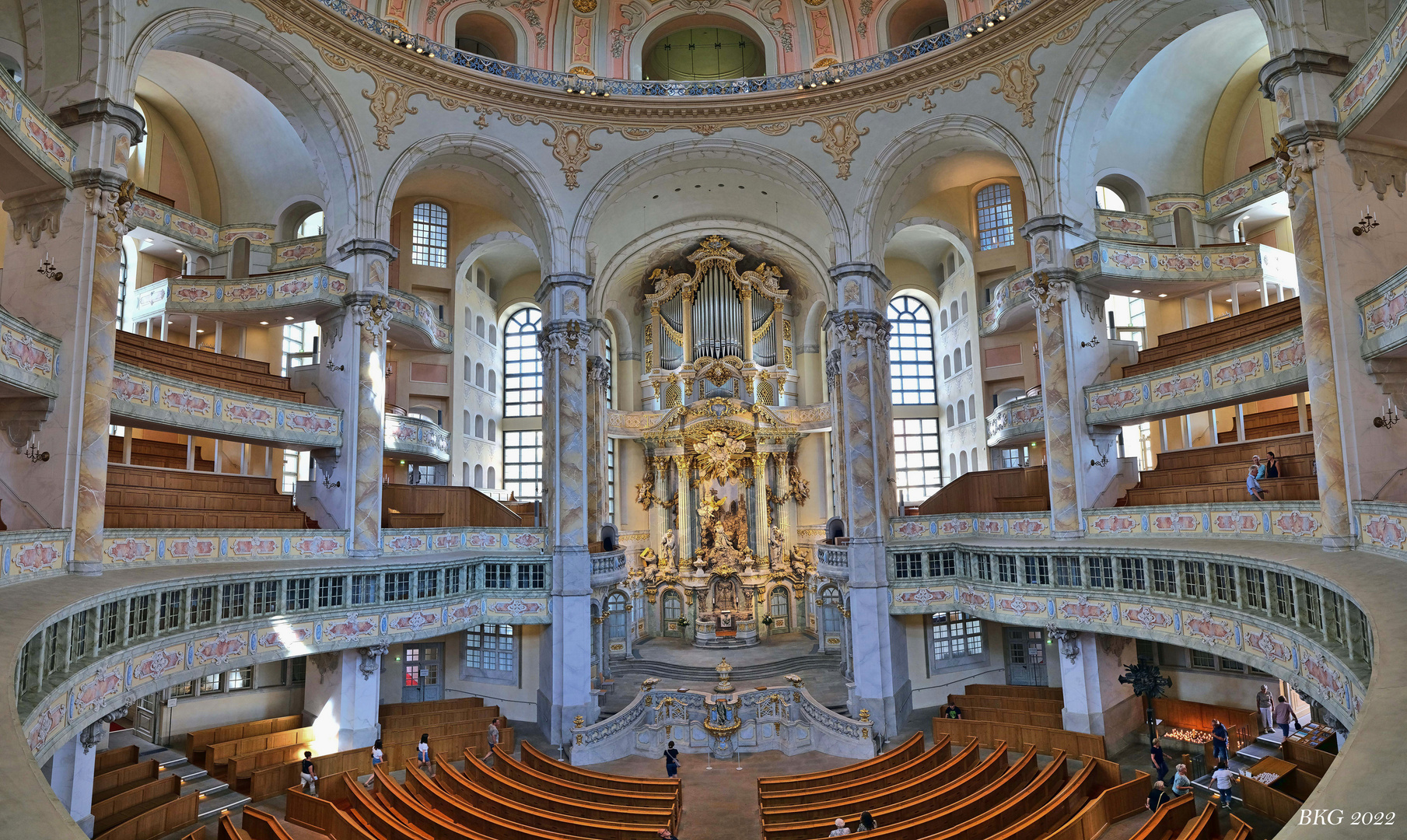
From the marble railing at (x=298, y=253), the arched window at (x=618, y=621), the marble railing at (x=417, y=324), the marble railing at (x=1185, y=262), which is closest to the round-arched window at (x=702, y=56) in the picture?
the marble railing at (x=417, y=324)

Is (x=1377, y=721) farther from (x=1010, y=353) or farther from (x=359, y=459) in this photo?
(x=1010, y=353)

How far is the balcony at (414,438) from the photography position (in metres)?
24.4

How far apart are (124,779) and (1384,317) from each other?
2220 cm

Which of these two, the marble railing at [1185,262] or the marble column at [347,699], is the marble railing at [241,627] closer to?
the marble column at [347,699]

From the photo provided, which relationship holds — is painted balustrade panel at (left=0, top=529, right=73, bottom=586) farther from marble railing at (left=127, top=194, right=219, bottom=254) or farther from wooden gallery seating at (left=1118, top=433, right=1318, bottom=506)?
wooden gallery seating at (left=1118, top=433, right=1318, bottom=506)

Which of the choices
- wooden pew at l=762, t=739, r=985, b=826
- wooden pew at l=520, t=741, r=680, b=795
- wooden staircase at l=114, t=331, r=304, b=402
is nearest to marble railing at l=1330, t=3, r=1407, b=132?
wooden pew at l=762, t=739, r=985, b=826

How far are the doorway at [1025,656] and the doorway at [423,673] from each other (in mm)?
16292

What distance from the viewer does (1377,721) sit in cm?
530

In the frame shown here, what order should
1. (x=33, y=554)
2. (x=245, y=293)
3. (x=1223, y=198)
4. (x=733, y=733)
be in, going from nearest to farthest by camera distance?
(x=33, y=554), (x=733, y=733), (x=245, y=293), (x=1223, y=198)

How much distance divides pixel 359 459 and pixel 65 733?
449 inches

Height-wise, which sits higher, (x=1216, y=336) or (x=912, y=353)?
(x=912, y=353)

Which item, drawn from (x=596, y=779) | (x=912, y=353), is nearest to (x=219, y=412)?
(x=596, y=779)

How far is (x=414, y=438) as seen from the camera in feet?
81.9

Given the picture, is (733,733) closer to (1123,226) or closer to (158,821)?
(158,821)
